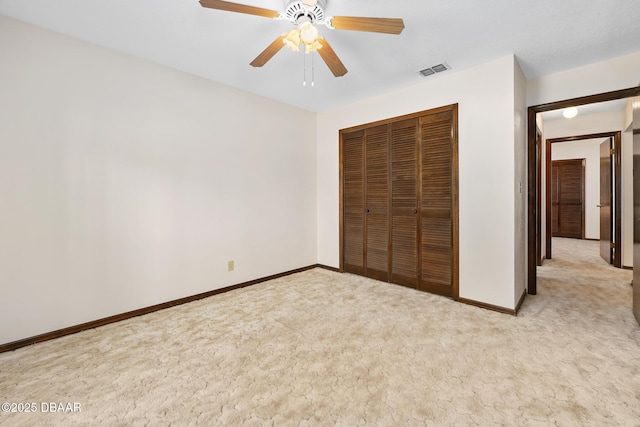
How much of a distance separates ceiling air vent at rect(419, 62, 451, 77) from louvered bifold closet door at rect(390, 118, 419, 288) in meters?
0.52

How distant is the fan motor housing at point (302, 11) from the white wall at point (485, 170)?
6.13 feet

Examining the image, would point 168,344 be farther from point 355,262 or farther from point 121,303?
point 355,262

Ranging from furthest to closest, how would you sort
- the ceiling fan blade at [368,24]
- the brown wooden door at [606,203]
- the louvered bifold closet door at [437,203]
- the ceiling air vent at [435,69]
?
the brown wooden door at [606,203]
the louvered bifold closet door at [437,203]
the ceiling air vent at [435,69]
the ceiling fan blade at [368,24]

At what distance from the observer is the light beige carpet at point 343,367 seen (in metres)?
1.51

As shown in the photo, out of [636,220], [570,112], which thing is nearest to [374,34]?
[636,220]

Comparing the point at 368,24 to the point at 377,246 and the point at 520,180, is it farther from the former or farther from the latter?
the point at 377,246

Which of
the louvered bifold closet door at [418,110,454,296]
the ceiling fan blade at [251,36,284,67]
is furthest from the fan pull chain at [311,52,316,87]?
the louvered bifold closet door at [418,110,454,296]

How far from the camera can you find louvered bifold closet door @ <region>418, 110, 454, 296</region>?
3193mm

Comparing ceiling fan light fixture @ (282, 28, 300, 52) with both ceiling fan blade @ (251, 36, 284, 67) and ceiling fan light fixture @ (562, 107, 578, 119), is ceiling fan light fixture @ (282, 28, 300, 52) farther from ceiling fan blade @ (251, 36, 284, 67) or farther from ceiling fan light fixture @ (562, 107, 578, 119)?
ceiling fan light fixture @ (562, 107, 578, 119)

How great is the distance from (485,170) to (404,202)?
0.97m

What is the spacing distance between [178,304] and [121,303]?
530 millimetres

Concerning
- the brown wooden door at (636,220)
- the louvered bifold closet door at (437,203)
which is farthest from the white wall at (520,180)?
the brown wooden door at (636,220)

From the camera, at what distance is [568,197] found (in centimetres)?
751

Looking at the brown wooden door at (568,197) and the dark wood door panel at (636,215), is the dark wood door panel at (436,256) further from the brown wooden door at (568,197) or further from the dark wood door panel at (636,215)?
the brown wooden door at (568,197)
